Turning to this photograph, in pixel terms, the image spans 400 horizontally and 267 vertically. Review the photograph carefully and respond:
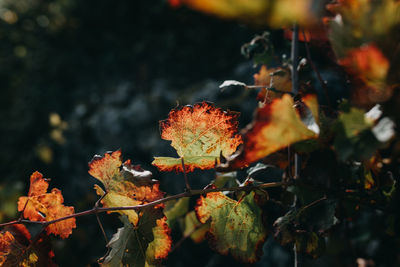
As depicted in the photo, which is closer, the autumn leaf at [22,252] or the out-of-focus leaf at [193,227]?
the autumn leaf at [22,252]

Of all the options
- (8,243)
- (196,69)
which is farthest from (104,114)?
(8,243)

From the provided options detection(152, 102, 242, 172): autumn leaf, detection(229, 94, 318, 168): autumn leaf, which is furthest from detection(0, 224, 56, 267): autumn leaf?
detection(229, 94, 318, 168): autumn leaf

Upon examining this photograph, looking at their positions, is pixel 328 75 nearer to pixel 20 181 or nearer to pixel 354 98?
pixel 354 98

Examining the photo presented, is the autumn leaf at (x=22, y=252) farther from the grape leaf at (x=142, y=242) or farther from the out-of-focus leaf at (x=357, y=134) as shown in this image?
the out-of-focus leaf at (x=357, y=134)

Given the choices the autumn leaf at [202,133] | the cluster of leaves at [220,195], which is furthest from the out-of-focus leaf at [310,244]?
the autumn leaf at [202,133]

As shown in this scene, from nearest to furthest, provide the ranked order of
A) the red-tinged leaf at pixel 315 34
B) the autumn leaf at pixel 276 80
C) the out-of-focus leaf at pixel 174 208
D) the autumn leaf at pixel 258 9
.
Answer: the autumn leaf at pixel 258 9 → the red-tinged leaf at pixel 315 34 → the autumn leaf at pixel 276 80 → the out-of-focus leaf at pixel 174 208
